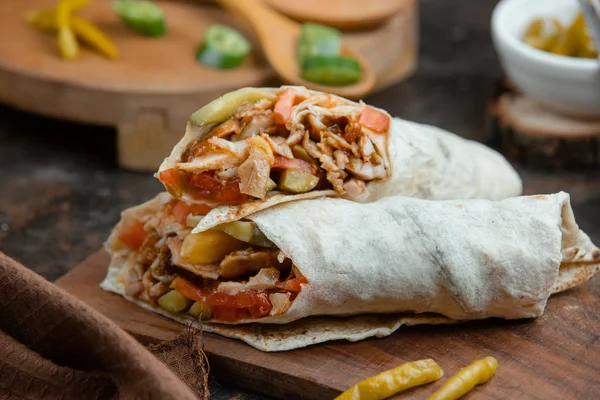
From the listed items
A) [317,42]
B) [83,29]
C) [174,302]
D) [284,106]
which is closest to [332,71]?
[317,42]

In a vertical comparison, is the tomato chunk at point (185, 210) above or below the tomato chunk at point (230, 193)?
below

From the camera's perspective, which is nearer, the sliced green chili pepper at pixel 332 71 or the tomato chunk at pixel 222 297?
the tomato chunk at pixel 222 297

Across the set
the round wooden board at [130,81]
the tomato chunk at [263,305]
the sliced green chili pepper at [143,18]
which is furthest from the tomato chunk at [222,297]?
Result: the sliced green chili pepper at [143,18]

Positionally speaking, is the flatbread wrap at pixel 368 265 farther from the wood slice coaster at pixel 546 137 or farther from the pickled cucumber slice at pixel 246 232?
the wood slice coaster at pixel 546 137

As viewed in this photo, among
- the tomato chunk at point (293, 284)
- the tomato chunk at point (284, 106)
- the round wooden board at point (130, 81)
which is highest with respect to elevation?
the tomato chunk at point (284, 106)

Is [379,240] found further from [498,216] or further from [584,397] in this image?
[584,397]
